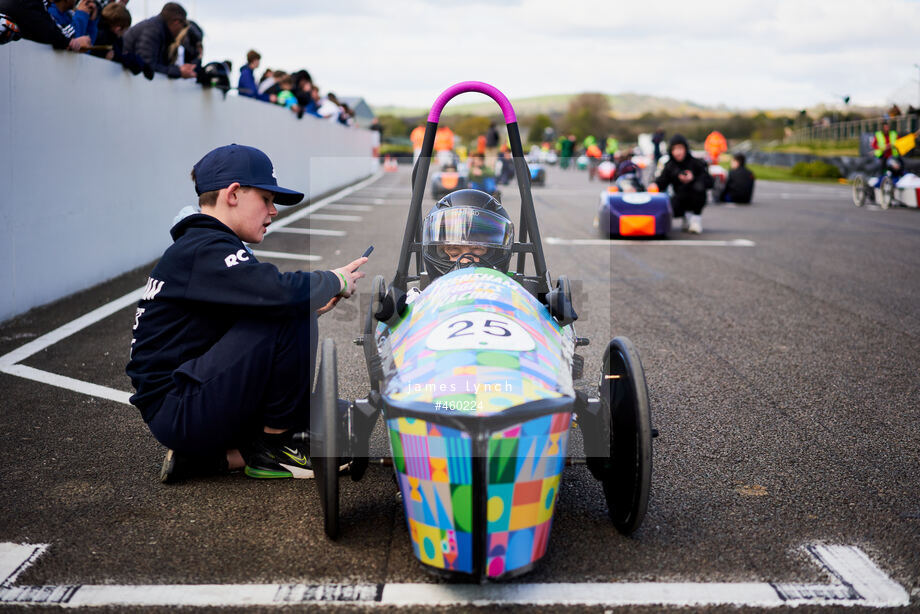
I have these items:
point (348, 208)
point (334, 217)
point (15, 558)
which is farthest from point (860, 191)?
A: point (15, 558)

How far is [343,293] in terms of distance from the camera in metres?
3.40

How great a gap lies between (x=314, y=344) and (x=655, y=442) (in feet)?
5.56

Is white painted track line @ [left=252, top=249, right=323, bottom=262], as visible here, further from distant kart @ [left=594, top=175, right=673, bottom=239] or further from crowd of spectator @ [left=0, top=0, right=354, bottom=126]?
distant kart @ [left=594, top=175, right=673, bottom=239]

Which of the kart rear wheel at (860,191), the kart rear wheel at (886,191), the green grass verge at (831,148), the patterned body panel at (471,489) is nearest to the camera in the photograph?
the patterned body panel at (471,489)

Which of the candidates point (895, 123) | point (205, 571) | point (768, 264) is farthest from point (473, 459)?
point (895, 123)

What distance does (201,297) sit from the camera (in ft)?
10.5

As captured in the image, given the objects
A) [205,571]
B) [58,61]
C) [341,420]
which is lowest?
[205,571]

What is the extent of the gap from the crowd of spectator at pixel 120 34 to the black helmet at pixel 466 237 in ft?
14.0

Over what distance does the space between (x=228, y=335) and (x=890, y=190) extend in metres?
18.1

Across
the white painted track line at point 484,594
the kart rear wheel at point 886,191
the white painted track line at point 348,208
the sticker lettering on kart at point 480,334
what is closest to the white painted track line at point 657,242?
the white painted track line at point 348,208

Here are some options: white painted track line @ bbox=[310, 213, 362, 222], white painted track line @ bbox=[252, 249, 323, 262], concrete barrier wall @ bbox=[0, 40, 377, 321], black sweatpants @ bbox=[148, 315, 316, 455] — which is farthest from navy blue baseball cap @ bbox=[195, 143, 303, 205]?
white painted track line @ bbox=[310, 213, 362, 222]

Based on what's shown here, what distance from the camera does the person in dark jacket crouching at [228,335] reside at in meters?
3.21

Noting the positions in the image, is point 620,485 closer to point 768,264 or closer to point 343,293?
point 343,293

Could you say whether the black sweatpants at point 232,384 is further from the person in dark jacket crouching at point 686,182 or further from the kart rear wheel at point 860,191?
the kart rear wheel at point 860,191
